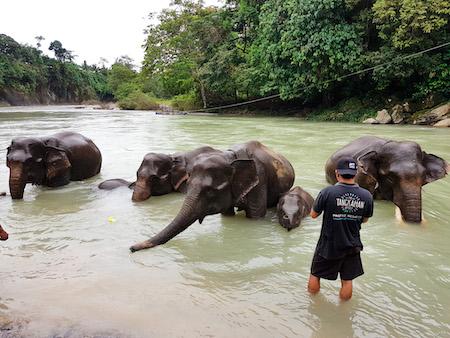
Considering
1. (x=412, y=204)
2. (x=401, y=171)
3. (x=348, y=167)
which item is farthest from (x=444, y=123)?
(x=348, y=167)

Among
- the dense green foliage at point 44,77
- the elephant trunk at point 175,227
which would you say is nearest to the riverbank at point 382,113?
the elephant trunk at point 175,227

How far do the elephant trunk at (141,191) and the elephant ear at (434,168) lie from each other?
13.2ft

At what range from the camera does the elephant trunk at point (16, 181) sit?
707 cm

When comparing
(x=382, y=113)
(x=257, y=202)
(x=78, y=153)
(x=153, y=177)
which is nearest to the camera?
(x=257, y=202)

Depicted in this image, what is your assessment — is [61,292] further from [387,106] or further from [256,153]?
[387,106]

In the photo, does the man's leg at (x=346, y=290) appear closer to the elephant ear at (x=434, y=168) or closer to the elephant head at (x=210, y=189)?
the elephant head at (x=210, y=189)

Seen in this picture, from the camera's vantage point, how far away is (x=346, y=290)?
3572mm

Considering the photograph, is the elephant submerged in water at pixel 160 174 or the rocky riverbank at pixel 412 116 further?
the rocky riverbank at pixel 412 116

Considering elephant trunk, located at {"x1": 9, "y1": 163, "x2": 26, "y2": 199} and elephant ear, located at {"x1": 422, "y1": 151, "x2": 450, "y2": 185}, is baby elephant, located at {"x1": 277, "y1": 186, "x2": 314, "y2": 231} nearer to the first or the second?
elephant ear, located at {"x1": 422, "y1": 151, "x2": 450, "y2": 185}

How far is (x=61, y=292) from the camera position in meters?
3.72

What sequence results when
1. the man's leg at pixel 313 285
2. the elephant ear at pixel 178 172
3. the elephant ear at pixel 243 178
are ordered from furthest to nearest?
1. the elephant ear at pixel 178 172
2. the elephant ear at pixel 243 178
3. the man's leg at pixel 313 285

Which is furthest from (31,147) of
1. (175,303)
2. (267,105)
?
(267,105)

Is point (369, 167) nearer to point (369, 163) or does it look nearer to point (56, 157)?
point (369, 163)

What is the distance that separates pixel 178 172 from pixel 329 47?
16.5 meters
